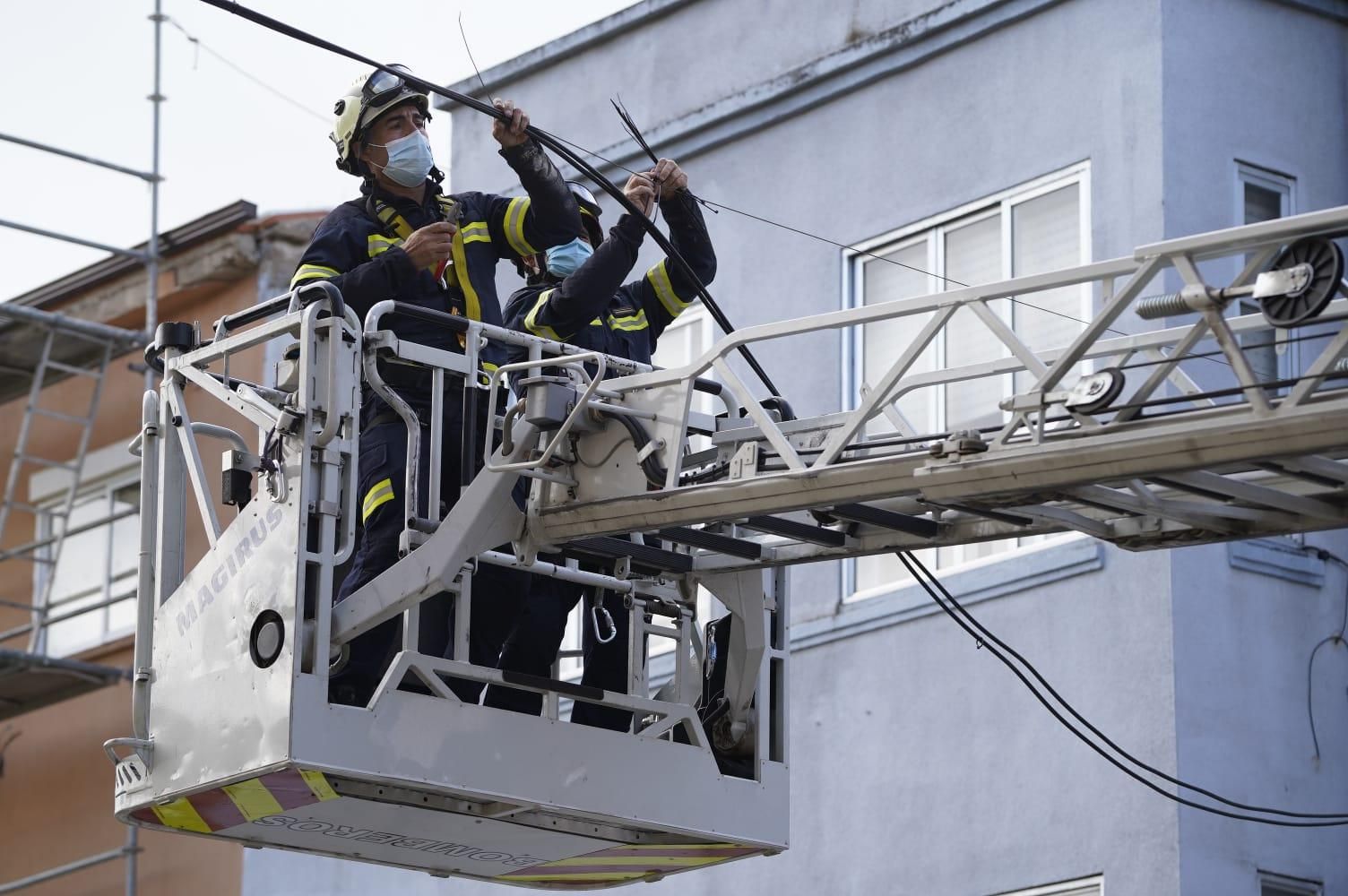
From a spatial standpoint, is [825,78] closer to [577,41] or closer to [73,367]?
[577,41]

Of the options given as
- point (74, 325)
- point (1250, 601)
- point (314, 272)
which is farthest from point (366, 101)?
point (74, 325)

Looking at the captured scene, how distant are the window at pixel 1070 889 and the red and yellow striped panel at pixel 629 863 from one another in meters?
3.42

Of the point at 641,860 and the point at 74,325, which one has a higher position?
the point at 74,325

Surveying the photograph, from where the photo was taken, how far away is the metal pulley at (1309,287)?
27.9 feet

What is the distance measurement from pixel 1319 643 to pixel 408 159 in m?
6.39

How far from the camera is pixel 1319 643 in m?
14.8

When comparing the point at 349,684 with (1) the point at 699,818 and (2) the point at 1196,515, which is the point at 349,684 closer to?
(1) the point at 699,818

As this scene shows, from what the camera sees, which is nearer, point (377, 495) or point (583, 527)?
point (583, 527)

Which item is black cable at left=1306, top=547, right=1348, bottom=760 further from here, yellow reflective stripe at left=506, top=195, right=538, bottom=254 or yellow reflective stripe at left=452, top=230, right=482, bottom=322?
yellow reflective stripe at left=452, top=230, right=482, bottom=322

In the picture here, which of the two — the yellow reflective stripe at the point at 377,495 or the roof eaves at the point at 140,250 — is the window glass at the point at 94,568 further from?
the yellow reflective stripe at the point at 377,495

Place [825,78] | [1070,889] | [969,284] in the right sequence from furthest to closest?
1. [825,78]
2. [969,284]
3. [1070,889]

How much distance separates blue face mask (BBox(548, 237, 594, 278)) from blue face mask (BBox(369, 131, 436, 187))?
996mm

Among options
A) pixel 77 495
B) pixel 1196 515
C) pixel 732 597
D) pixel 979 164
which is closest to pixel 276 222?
pixel 77 495

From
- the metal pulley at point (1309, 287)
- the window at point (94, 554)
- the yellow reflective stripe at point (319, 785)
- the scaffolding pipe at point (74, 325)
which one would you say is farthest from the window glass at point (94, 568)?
the metal pulley at point (1309, 287)
